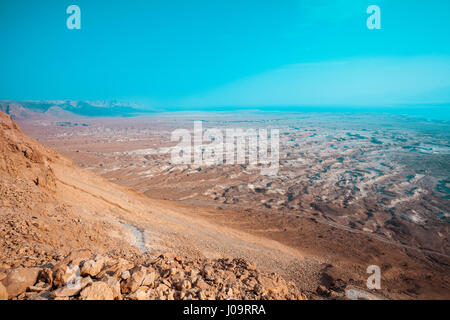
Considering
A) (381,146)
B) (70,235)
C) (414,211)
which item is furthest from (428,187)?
(70,235)

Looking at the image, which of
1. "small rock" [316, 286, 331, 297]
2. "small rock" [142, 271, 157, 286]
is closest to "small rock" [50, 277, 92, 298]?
"small rock" [142, 271, 157, 286]

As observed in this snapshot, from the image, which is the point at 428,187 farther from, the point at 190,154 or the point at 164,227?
the point at 190,154

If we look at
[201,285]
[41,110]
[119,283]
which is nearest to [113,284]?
[119,283]

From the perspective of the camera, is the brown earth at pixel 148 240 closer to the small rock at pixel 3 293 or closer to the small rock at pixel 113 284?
the small rock at pixel 3 293

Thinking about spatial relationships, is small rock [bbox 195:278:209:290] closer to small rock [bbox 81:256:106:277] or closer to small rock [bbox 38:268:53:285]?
small rock [bbox 81:256:106:277]

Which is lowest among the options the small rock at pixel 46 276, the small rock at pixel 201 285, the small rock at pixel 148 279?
the small rock at pixel 201 285

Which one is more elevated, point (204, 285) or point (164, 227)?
point (204, 285)

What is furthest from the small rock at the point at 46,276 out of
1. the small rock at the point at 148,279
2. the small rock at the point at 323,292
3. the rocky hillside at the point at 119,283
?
the small rock at the point at 323,292
